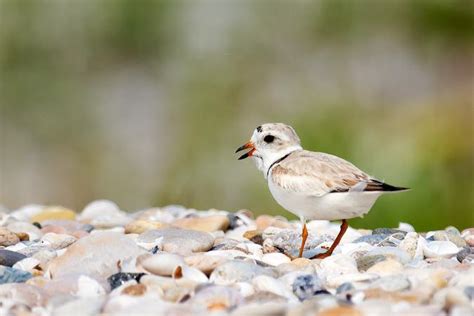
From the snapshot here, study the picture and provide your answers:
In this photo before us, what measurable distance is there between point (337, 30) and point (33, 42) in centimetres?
325

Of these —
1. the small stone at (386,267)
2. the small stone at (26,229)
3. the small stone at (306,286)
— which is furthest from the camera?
the small stone at (26,229)

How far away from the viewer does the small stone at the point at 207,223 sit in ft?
17.1

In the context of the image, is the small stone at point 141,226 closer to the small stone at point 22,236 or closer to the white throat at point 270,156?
the small stone at point 22,236

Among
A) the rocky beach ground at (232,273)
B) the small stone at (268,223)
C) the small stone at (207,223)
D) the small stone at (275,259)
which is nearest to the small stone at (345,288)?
the rocky beach ground at (232,273)

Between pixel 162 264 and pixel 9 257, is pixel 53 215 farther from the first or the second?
pixel 162 264

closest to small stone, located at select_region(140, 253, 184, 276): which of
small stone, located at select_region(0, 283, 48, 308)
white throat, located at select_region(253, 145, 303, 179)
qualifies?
small stone, located at select_region(0, 283, 48, 308)

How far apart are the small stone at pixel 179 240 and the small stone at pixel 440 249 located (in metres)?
0.98

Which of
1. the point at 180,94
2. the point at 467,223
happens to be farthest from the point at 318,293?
the point at 180,94

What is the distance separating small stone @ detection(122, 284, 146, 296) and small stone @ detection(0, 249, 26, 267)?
0.81 metres

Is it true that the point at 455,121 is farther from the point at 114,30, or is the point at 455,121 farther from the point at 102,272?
the point at 102,272

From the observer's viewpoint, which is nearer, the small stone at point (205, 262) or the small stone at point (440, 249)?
the small stone at point (205, 262)

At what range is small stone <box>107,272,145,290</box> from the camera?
Answer: 3.73m

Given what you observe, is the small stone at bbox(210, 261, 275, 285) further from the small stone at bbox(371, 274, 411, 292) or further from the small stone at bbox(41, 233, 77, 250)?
the small stone at bbox(41, 233, 77, 250)

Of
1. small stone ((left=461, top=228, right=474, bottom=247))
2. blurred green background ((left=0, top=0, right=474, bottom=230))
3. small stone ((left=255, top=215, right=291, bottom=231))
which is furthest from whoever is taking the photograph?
blurred green background ((left=0, top=0, right=474, bottom=230))
